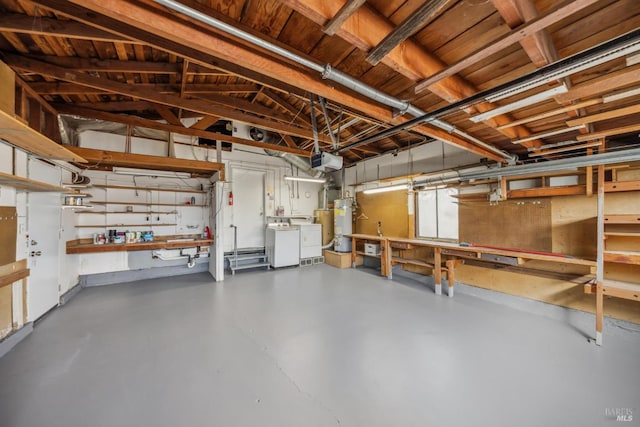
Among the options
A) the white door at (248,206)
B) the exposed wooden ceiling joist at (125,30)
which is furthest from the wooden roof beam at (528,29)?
the white door at (248,206)

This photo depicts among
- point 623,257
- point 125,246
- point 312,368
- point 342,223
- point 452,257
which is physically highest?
point 342,223

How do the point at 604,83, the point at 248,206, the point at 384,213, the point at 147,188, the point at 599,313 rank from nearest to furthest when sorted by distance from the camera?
1. the point at 604,83
2. the point at 599,313
3. the point at 147,188
4. the point at 384,213
5. the point at 248,206

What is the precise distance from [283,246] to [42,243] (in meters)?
4.11

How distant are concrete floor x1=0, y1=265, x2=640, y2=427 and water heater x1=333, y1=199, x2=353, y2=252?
9.63 ft

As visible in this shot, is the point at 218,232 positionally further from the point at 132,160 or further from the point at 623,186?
the point at 623,186

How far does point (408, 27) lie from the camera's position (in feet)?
4.18

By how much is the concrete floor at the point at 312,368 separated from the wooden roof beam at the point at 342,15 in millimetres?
2521

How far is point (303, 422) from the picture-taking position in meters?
1.59

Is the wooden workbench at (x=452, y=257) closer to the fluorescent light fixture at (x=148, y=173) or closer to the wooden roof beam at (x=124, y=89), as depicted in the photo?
the wooden roof beam at (x=124, y=89)

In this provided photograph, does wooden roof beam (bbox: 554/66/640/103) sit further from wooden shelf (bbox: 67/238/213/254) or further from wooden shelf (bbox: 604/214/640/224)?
wooden shelf (bbox: 67/238/213/254)

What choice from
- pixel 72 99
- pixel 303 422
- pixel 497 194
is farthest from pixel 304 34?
pixel 72 99

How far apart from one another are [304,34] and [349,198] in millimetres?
5103

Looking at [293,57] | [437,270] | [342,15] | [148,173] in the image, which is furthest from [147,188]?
[437,270]

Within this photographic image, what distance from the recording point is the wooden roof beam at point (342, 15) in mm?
1121
